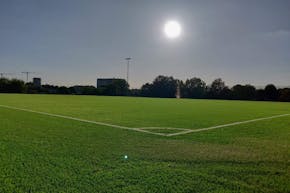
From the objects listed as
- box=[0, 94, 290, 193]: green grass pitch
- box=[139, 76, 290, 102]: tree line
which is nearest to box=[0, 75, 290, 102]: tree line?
box=[139, 76, 290, 102]: tree line

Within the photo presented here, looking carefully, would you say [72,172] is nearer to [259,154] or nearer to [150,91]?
[259,154]

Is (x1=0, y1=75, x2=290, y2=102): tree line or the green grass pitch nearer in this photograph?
the green grass pitch

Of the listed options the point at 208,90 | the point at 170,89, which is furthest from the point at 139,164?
the point at 170,89

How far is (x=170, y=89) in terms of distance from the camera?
260 ft

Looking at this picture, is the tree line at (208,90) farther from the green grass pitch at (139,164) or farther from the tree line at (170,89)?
the green grass pitch at (139,164)

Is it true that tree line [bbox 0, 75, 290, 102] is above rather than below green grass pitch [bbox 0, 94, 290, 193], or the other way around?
above

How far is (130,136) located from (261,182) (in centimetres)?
399

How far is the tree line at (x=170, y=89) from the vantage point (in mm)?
68125

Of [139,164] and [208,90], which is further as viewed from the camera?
[208,90]

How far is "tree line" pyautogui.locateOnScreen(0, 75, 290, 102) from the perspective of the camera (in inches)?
2682

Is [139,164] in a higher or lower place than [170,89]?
lower

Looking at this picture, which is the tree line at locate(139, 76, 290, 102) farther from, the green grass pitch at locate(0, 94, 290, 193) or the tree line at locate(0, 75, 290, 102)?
the green grass pitch at locate(0, 94, 290, 193)

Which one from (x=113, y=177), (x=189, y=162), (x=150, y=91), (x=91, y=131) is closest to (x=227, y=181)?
(x=189, y=162)

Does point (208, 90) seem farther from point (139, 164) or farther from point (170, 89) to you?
point (139, 164)
